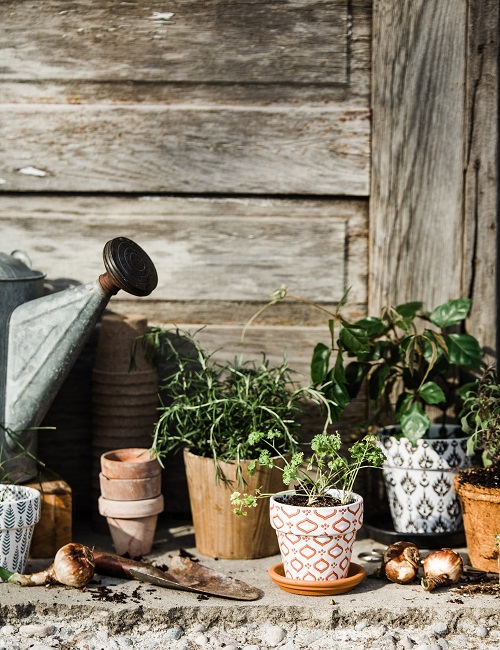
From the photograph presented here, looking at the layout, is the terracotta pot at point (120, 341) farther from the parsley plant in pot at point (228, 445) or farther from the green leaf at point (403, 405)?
the green leaf at point (403, 405)

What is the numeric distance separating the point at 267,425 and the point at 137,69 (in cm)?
124

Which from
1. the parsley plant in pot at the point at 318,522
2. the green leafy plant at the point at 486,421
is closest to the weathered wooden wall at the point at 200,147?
the green leafy plant at the point at 486,421

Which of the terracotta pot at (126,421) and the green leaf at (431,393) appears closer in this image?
the green leaf at (431,393)

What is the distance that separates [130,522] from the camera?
261 cm

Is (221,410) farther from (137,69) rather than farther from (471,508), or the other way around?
(137,69)

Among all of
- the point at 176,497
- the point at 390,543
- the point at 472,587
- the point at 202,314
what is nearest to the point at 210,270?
the point at 202,314

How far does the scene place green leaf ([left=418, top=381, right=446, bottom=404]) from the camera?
2662mm

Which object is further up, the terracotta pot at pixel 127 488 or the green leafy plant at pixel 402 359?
the green leafy plant at pixel 402 359

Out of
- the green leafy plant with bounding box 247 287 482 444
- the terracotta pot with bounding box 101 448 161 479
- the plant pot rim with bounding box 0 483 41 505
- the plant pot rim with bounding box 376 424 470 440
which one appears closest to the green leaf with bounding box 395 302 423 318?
the green leafy plant with bounding box 247 287 482 444

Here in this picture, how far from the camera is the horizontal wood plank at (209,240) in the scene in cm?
298

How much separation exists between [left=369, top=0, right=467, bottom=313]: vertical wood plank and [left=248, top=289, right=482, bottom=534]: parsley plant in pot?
0.16 m

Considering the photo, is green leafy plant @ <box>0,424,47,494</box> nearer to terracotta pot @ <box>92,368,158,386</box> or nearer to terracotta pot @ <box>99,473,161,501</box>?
terracotta pot @ <box>99,473,161,501</box>

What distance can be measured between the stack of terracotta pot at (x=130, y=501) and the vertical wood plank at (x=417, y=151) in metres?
0.95

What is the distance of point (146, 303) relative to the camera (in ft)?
9.92
